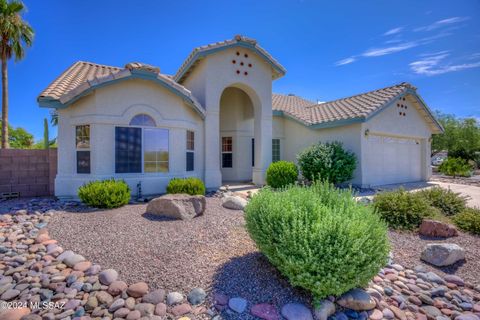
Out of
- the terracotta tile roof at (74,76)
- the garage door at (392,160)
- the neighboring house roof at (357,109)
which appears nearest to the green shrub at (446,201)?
the garage door at (392,160)

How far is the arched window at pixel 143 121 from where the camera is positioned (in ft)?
31.4

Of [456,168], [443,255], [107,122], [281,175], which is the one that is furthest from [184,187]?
[456,168]

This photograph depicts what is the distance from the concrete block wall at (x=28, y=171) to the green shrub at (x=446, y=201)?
47.4ft

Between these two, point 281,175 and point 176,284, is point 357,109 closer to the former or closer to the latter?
point 281,175

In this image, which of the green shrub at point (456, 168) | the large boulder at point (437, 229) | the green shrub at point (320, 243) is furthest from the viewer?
the green shrub at point (456, 168)

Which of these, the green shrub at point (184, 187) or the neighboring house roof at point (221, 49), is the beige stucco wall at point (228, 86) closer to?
the neighboring house roof at point (221, 49)

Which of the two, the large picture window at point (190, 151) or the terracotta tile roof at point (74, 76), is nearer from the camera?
the terracotta tile roof at point (74, 76)

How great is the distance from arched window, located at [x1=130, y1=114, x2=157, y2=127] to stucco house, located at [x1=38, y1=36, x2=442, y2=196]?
1.5 inches

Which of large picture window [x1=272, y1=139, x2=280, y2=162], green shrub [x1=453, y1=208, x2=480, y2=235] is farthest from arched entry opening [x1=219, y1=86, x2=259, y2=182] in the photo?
green shrub [x1=453, y1=208, x2=480, y2=235]

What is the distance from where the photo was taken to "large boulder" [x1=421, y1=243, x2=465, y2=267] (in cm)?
499

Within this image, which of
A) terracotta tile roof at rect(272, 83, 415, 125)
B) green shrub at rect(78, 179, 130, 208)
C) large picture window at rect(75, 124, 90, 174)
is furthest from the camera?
terracotta tile roof at rect(272, 83, 415, 125)

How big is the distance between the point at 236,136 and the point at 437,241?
11.1 meters

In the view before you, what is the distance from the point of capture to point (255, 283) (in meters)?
3.88

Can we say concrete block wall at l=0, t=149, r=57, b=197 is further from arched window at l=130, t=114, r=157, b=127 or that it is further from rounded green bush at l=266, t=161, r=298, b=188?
rounded green bush at l=266, t=161, r=298, b=188
